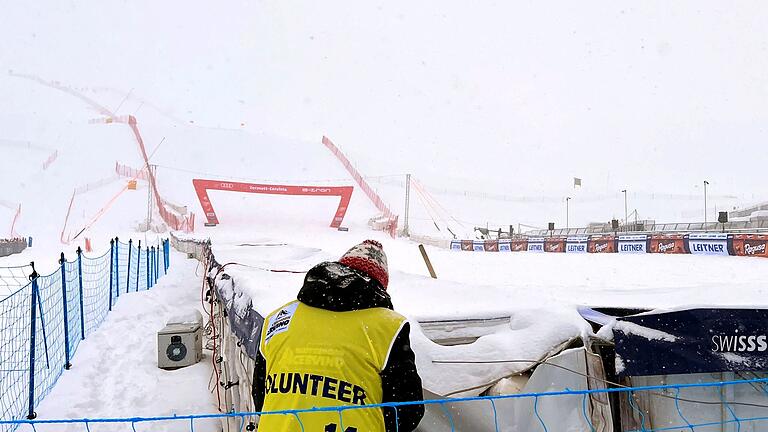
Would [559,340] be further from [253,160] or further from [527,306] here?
[253,160]

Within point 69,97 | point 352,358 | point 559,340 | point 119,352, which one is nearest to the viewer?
point 352,358

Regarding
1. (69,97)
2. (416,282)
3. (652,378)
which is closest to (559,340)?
(652,378)

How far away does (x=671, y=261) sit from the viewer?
1648 cm

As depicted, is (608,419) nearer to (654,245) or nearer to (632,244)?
(654,245)

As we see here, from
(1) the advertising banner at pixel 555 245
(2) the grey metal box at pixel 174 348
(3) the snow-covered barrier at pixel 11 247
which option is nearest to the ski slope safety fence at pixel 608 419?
(2) the grey metal box at pixel 174 348

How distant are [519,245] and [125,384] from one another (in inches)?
922

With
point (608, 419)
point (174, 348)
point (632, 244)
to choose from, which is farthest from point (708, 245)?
point (608, 419)

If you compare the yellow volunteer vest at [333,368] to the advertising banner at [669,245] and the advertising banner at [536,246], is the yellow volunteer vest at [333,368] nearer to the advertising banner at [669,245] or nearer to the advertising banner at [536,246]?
the advertising banner at [669,245]

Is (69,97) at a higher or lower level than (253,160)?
higher

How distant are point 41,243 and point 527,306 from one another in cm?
3351

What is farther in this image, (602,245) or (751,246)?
(602,245)

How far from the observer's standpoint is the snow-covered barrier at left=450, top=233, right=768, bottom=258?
56.9ft

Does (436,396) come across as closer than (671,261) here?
Yes

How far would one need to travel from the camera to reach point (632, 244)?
72.5ft
